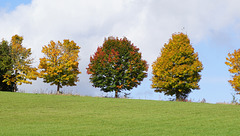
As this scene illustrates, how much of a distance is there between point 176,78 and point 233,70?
7.38m

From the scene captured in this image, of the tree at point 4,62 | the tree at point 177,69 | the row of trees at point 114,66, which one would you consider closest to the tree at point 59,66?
the row of trees at point 114,66

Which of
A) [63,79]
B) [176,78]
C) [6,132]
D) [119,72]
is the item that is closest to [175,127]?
[6,132]

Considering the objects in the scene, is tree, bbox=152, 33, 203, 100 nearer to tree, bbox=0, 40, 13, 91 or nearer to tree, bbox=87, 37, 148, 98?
tree, bbox=87, 37, 148, 98

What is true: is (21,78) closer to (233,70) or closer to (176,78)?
(176,78)

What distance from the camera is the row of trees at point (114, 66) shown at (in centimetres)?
4175

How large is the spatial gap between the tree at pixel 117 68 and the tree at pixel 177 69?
3890 mm

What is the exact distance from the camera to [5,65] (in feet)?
166

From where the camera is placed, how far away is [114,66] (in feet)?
153

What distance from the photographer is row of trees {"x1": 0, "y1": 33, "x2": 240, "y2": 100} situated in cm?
4175

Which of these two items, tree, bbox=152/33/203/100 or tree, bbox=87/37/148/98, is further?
tree, bbox=87/37/148/98

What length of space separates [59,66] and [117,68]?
354 inches

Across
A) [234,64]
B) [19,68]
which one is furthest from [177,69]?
[19,68]

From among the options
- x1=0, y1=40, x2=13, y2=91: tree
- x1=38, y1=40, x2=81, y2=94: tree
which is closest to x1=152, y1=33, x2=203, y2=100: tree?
x1=38, y1=40, x2=81, y2=94: tree

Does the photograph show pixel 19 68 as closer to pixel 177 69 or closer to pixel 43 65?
pixel 43 65
